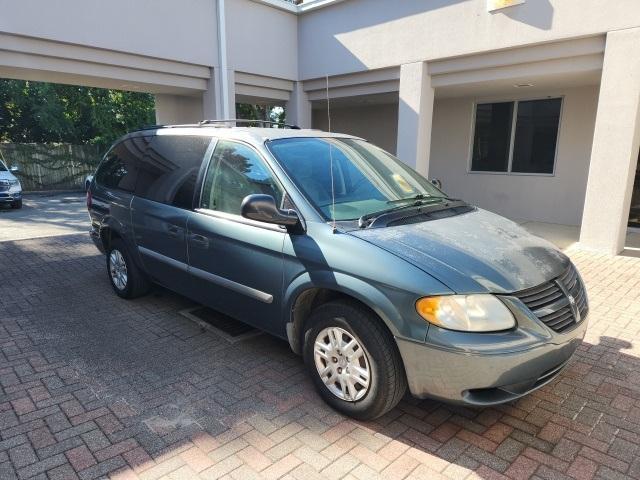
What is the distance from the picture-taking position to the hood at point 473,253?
253cm

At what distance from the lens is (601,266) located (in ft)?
21.2

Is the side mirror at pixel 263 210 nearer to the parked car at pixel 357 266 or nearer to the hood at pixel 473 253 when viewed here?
the parked car at pixel 357 266

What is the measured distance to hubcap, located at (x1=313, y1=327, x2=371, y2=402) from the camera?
2768 mm

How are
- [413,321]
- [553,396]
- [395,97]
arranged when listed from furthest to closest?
[395,97] → [553,396] → [413,321]

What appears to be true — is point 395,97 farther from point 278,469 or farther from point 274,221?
point 278,469

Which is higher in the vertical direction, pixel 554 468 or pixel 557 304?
pixel 557 304

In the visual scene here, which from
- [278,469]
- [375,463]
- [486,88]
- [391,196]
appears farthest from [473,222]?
[486,88]

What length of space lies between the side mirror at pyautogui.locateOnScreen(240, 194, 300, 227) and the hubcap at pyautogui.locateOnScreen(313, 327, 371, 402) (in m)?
0.78

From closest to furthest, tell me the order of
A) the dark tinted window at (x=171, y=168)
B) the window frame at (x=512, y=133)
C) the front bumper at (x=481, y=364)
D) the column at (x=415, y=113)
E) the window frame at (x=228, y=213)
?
the front bumper at (x=481, y=364) < the window frame at (x=228, y=213) < the dark tinted window at (x=171, y=168) < the column at (x=415, y=113) < the window frame at (x=512, y=133)

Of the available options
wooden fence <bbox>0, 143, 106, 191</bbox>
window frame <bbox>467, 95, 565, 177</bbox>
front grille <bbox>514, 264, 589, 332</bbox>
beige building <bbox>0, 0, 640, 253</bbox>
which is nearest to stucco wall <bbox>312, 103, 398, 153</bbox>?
beige building <bbox>0, 0, 640, 253</bbox>

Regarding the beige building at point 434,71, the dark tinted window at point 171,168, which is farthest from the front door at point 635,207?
the dark tinted window at point 171,168

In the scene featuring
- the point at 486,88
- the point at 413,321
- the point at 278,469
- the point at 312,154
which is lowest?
the point at 278,469

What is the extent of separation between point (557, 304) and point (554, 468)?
0.92 meters

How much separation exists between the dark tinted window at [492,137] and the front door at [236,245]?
8854 millimetres
